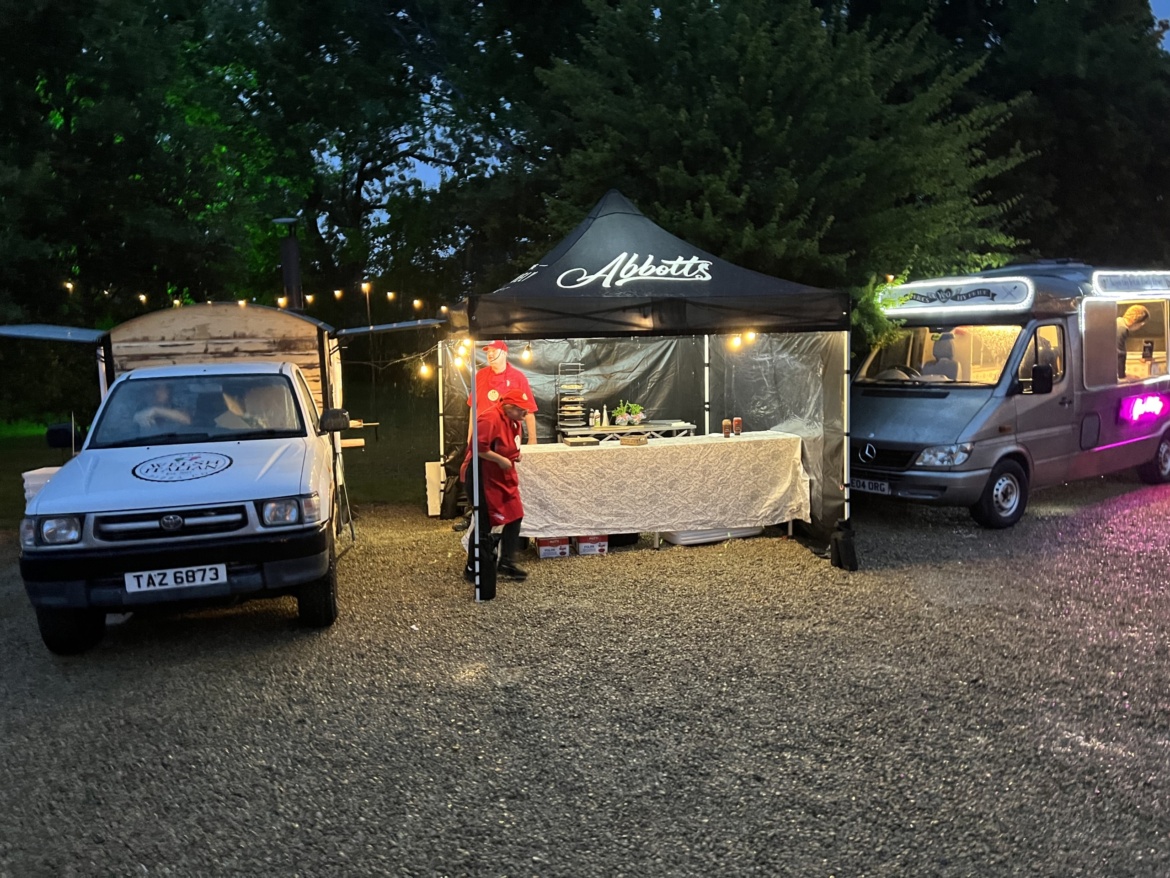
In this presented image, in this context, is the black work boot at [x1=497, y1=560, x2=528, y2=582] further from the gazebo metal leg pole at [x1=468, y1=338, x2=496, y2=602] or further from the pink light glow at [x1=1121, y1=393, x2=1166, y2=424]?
the pink light glow at [x1=1121, y1=393, x2=1166, y2=424]

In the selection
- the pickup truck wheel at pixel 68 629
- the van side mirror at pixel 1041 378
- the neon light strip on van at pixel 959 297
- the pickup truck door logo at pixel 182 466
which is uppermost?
the neon light strip on van at pixel 959 297

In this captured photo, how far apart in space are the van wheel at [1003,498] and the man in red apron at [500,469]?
4.51 meters

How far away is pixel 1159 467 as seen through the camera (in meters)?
11.4

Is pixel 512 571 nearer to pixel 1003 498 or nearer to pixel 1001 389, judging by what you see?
pixel 1003 498

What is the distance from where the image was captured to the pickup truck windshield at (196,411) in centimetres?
642

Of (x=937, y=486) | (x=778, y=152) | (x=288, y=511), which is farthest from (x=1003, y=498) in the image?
(x=288, y=511)

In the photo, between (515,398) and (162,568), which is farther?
(515,398)

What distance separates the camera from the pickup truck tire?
239 inches

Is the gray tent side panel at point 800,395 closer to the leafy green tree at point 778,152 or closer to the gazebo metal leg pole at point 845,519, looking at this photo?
the gazebo metal leg pole at point 845,519

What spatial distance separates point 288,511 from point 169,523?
2.19 feet

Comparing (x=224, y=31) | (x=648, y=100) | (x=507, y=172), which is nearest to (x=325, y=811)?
(x=648, y=100)

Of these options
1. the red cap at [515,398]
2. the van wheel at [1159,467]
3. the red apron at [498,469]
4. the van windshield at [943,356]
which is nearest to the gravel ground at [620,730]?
the red apron at [498,469]

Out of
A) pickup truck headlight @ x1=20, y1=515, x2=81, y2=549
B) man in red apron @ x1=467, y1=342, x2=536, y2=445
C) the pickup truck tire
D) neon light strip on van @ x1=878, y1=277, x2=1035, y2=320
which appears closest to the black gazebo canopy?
man in red apron @ x1=467, y1=342, x2=536, y2=445

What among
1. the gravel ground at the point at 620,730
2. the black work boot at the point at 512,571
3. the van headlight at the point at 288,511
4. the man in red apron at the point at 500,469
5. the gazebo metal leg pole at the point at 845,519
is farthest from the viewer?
the gazebo metal leg pole at the point at 845,519
